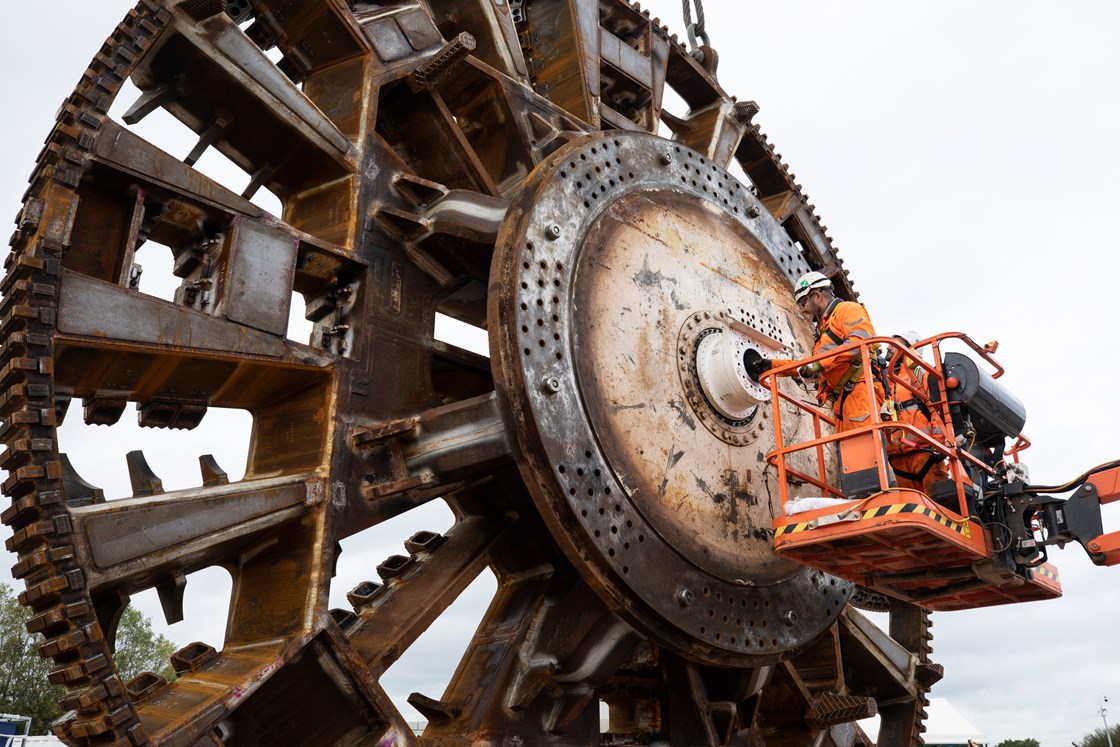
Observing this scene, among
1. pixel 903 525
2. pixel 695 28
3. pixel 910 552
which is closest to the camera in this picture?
pixel 903 525

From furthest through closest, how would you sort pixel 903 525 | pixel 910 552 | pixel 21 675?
pixel 21 675 → pixel 910 552 → pixel 903 525

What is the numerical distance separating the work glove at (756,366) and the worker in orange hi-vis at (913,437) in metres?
0.83

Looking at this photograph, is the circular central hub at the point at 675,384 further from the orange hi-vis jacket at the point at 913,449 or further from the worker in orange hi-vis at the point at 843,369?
the orange hi-vis jacket at the point at 913,449

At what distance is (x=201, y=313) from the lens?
4902mm

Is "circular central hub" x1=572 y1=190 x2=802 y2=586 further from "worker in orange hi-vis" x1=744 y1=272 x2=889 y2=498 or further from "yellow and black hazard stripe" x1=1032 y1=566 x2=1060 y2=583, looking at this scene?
"yellow and black hazard stripe" x1=1032 y1=566 x2=1060 y2=583

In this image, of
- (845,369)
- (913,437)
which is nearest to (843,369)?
(845,369)

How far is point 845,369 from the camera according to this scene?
636cm

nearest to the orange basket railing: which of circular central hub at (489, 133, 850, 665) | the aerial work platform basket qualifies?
the aerial work platform basket

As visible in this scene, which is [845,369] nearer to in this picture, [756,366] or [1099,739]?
[756,366]

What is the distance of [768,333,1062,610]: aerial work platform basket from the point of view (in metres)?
5.38

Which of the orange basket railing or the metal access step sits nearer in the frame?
the metal access step

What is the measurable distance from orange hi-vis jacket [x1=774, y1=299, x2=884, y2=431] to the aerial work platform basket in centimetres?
10

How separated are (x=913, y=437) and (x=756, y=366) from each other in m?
1.17

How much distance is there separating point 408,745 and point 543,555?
1.72 metres
